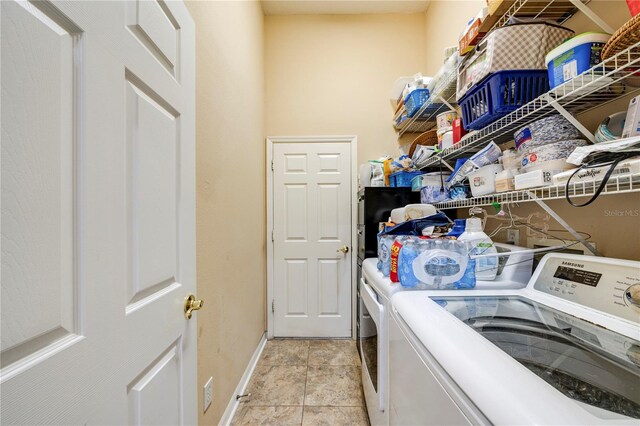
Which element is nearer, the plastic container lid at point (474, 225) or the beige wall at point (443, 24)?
the plastic container lid at point (474, 225)

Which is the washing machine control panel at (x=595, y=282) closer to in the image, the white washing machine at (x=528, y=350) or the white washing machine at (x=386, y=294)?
the white washing machine at (x=528, y=350)

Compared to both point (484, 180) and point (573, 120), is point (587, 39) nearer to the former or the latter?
point (573, 120)

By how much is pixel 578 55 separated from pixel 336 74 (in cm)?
221

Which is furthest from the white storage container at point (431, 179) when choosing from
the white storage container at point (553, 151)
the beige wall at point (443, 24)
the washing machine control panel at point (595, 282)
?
the beige wall at point (443, 24)

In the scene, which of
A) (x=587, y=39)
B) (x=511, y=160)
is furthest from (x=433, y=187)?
(x=587, y=39)

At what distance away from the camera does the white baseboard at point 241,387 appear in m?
1.50

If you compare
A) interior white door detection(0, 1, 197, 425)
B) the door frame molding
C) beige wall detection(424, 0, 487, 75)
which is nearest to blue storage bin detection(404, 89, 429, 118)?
beige wall detection(424, 0, 487, 75)

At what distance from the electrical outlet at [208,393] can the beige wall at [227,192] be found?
0.04 m

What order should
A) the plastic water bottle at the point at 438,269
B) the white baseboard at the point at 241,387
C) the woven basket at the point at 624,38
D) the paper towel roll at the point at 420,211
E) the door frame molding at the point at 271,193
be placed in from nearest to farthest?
the woven basket at the point at 624,38 → the plastic water bottle at the point at 438,269 → the white baseboard at the point at 241,387 → the paper towel roll at the point at 420,211 → the door frame molding at the point at 271,193

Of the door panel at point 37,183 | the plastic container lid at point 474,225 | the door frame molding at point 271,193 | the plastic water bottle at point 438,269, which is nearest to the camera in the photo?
the door panel at point 37,183

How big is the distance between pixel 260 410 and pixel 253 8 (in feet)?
10.3

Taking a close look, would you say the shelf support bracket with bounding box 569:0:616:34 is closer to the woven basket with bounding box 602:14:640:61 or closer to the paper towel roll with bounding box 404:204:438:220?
the woven basket with bounding box 602:14:640:61

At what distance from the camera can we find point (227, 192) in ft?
5.24

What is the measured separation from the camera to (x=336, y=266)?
8.65 ft
